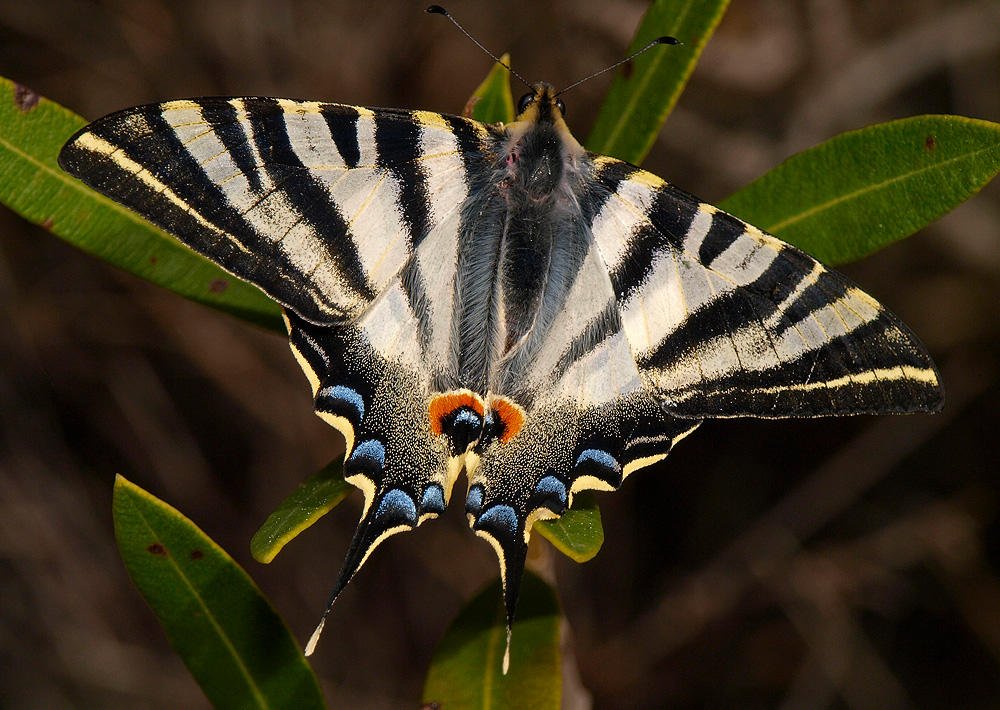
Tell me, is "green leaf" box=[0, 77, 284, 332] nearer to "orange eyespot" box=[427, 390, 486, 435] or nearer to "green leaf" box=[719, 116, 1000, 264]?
"orange eyespot" box=[427, 390, 486, 435]

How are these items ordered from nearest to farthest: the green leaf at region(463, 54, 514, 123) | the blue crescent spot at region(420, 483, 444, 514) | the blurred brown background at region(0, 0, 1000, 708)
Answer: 1. the blue crescent spot at region(420, 483, 444, 514)
2. the green leaf at region(463, 54, 514, 123)
3. the blurred brown background at region(0, 0, 1000, 708)

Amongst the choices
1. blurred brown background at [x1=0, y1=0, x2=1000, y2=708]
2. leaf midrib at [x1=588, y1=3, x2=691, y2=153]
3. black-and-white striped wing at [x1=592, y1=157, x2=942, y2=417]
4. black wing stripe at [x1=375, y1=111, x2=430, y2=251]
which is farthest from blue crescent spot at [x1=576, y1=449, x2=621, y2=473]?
blurred brown background at [x1=0, y1=0, x2=1000, y2=708]

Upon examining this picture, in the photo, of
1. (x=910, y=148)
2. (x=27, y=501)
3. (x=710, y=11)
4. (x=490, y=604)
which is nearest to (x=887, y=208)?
(x=910, y=148)

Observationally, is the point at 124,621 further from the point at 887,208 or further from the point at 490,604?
the point at 887,208

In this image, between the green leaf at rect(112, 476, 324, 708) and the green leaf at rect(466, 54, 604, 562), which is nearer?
the green leaf at rect(466, 54, 604, 562)

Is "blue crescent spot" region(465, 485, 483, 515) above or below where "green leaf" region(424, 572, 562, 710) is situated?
above

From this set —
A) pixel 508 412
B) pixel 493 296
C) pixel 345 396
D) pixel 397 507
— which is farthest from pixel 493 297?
pixel 397 507

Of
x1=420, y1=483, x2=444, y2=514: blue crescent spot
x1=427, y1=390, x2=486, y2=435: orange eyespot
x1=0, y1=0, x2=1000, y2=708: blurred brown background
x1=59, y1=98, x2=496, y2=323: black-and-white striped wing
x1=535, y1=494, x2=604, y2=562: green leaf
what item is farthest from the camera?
x1=0, y1=0, x2=1000, y2=708: blurred brown background
